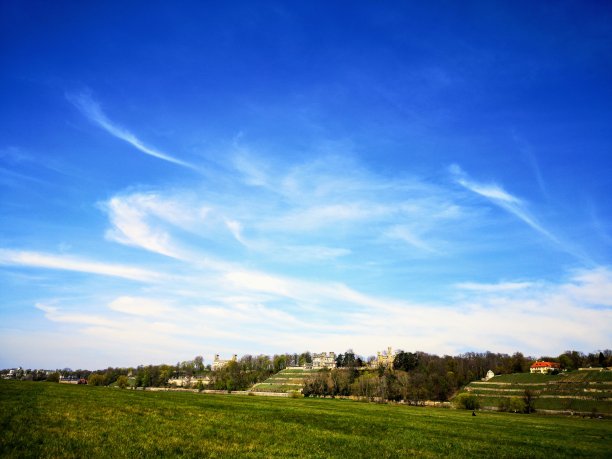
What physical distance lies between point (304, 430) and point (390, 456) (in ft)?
30.9

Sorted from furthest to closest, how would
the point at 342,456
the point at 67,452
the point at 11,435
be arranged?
the point at 342,456, the point at 11,435, the point at 67,452

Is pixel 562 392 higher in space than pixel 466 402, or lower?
higher

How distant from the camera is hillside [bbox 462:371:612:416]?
137875mm

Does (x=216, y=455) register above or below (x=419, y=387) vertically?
above

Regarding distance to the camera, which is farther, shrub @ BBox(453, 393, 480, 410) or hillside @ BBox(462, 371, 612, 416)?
shrub @ BBox(453, 393, 480, 410)

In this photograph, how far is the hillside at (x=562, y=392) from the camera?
13788 centimetres

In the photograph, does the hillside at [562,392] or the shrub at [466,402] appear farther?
the shrub at [466,402]

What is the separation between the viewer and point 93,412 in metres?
24.5

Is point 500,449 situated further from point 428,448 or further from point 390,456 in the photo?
point 390,456

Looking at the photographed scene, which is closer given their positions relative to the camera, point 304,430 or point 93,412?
point 93,412

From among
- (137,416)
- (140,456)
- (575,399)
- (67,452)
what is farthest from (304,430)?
(575,399)

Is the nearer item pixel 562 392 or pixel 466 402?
pixel 466 402

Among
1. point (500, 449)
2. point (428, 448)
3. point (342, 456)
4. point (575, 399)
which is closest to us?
point (342, 456)

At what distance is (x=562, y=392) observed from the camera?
15712 centimetres
